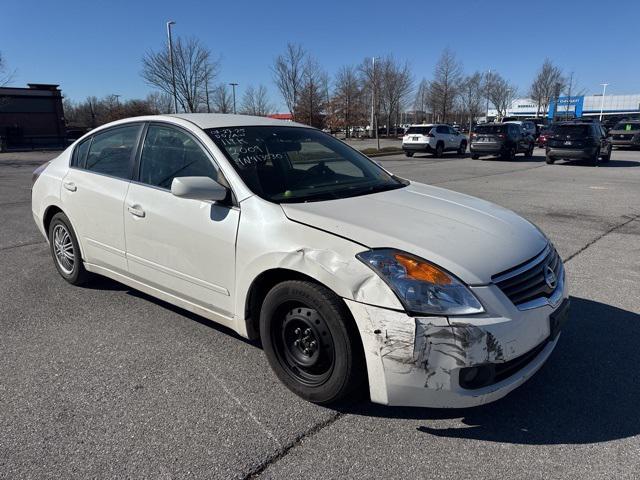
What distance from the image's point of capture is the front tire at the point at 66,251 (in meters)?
4.50

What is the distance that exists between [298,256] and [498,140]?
2184 centimetres

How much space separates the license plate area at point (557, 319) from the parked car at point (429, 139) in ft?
73.2

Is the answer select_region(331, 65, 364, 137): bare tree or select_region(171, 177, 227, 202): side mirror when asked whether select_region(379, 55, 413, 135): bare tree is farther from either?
select_region(171, 177, 227, 202): side mirror

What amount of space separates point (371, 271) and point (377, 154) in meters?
24.6

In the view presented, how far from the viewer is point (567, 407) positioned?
9.11ft

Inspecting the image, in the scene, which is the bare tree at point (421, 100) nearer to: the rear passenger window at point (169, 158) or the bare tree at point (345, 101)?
the bare tree at point (345, 101)

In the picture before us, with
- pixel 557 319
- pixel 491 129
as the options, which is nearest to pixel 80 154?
pixel 557 319

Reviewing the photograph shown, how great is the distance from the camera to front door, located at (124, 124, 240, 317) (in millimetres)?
3090

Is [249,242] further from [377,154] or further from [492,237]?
[377,154]

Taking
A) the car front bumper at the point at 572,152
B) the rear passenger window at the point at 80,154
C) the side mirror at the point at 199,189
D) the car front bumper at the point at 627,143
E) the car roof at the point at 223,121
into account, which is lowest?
the car front bumper at the point at 572,152

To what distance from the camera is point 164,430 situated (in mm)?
2582

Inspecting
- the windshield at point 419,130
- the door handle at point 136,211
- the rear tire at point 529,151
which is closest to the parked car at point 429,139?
the windshield at point 419,130

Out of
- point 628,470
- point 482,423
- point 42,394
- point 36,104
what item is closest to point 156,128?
point 42,394

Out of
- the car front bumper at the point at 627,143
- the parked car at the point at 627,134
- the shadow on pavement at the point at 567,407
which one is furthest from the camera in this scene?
the car front bumper at the point at 627,143
